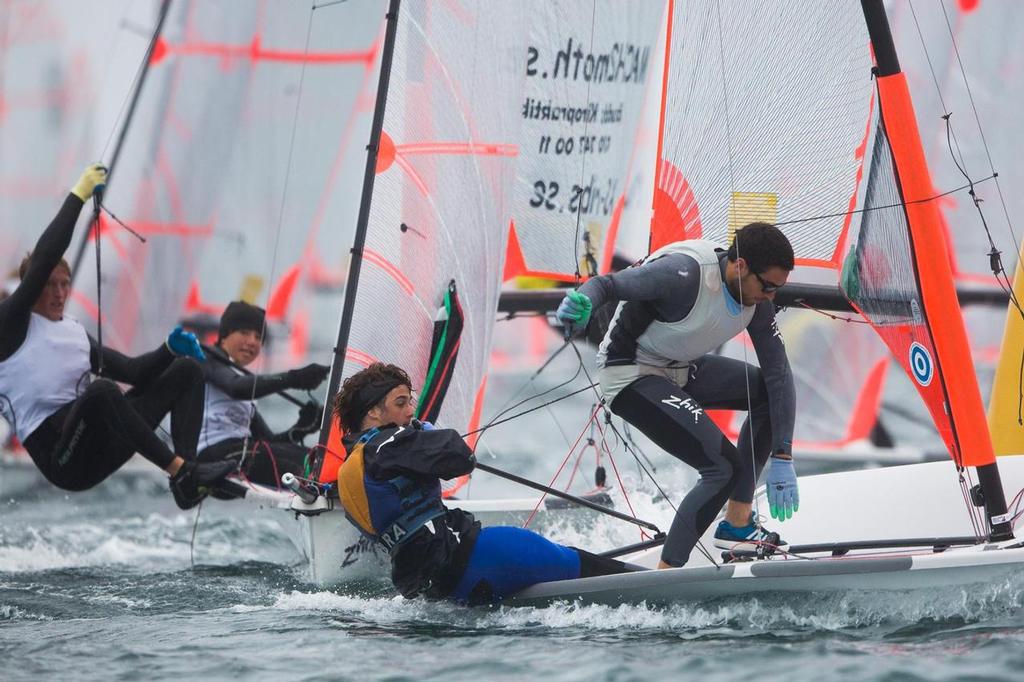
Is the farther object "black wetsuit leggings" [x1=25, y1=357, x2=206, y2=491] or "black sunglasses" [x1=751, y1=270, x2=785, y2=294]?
"black wetsuit leggings" [x1=25, y1=357, x2=206, y2=491]

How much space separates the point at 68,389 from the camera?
6.10m

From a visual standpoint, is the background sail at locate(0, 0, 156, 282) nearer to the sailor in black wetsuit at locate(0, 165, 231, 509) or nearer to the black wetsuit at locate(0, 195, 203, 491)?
the black wetsuit at locate(0, 195, 203, 491)

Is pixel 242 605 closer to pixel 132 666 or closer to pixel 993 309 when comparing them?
pixel 132 666

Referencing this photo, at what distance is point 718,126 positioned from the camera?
18.2ft

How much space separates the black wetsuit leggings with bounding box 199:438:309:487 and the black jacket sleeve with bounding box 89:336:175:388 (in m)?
0.60

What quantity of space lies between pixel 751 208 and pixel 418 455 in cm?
167

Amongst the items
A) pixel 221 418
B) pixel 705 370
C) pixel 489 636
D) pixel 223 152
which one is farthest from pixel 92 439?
pixel 223 152

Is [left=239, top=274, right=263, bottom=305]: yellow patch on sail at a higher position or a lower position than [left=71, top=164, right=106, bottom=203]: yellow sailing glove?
higher

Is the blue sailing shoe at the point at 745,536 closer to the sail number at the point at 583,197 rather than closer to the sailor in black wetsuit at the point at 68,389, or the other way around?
the sailor in black wetsuit at the point at 68,389

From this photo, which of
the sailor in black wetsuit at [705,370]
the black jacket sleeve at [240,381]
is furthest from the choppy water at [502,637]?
the black jacket sleeve at [240,381]

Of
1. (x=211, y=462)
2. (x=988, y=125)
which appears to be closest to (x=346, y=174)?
(x=988, y=125)

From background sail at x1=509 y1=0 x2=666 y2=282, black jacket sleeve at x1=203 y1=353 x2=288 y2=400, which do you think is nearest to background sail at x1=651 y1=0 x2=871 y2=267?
background sail at x1=509 y1=0 x2=666 y2=282

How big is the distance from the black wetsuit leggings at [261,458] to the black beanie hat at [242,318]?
0.50 metres

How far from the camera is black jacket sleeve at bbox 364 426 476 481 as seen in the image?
14.7 ft
